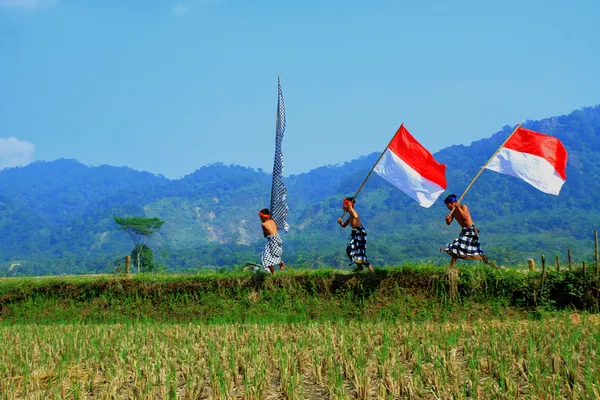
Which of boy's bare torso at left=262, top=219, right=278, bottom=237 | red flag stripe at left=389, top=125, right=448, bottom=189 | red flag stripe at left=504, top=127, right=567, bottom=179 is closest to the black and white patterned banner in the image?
boy's bare torso at left=262, top=219, right=278, bottom=237

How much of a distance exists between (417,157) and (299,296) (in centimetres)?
369

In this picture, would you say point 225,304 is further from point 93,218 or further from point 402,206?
point 93,218

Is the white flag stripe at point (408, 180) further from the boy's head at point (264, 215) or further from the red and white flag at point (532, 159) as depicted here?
the boy's head at point (264, 215)

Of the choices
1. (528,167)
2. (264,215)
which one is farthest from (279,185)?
(528,167)

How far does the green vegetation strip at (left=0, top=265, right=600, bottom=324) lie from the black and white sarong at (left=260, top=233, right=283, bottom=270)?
1.12ft

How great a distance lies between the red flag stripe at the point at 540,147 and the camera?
11.9 m

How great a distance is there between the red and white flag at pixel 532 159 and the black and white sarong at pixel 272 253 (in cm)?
479

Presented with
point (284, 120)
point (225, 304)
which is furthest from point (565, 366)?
point (284, 120)

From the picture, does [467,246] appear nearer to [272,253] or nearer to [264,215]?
[272,253]

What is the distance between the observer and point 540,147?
11.9 metres

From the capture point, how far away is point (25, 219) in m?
186

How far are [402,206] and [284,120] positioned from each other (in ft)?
439

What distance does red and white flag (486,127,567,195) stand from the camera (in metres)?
11.9

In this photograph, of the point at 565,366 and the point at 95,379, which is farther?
the point at 95,379
